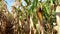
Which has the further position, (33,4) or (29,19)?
(29,19)

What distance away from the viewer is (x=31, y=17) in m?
1.91

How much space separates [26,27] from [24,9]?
0.22 m

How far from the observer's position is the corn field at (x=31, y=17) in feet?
5.86

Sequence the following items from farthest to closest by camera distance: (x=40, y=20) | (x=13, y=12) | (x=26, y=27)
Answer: (x=13, y=12), (x=26, y=27), (x=40, y=20)

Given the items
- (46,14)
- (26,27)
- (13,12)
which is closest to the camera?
(46,14)

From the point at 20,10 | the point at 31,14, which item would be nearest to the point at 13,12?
the point at 20,10

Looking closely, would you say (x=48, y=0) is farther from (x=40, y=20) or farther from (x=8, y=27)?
(x=8, y=27)

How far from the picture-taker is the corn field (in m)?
1.79

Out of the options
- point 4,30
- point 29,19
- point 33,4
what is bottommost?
point 4,30

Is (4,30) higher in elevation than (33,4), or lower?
lower

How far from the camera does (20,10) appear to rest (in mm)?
2152

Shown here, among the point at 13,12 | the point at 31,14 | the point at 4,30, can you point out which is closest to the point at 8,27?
the point at 4,30

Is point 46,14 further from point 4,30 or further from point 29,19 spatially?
point 4,30

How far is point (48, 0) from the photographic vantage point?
188cm
